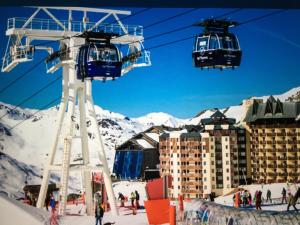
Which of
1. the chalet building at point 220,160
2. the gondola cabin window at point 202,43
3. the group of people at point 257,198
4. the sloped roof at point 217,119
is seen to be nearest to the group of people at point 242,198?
the group of people at point 257,198

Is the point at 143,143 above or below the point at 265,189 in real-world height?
above

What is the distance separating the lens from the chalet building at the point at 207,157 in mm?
5551

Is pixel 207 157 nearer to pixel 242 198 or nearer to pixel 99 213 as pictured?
pixel 242 198

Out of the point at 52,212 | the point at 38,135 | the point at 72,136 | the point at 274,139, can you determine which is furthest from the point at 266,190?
the point at 38,135

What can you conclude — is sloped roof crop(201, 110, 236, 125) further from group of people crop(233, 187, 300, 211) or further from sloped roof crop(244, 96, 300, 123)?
group of people crop(233, 187, 300, 211)

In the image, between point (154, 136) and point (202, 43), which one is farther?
point (154, 136)

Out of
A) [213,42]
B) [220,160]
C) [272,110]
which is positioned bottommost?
[220,160]

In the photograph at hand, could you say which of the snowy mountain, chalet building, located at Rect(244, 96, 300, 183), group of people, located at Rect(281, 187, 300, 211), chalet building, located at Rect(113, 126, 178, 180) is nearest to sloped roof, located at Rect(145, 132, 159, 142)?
chalet building, located at Rect(113, 126, 178, 180)

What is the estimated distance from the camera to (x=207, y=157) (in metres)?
5.63

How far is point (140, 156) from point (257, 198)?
4.61 feet

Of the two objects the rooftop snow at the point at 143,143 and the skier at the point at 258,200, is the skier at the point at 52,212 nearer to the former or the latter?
the rooftop snow at the point at 143,143

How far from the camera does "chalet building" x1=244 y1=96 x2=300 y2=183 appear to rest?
5645 mm

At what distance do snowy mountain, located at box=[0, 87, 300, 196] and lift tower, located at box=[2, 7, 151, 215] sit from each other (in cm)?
9

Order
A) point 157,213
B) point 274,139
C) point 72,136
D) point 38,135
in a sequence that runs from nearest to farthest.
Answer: point 157,213 → point 72,136 → point 38,135 → point 274,139
